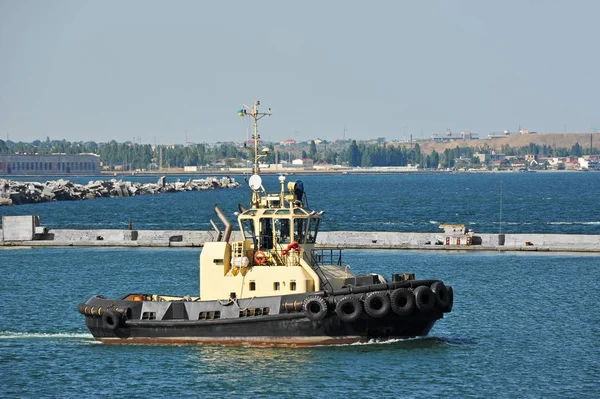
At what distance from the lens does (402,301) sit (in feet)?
105

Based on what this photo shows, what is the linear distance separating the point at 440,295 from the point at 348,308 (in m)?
2.72

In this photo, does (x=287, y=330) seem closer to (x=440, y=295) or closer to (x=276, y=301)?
(x=276, y=301)

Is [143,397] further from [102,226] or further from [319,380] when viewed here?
[102,226]

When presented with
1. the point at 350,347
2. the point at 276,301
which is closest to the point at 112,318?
the point at 276,301

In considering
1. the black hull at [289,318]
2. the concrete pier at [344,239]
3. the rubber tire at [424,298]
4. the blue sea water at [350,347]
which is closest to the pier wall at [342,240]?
the concrete pier at [344,239]

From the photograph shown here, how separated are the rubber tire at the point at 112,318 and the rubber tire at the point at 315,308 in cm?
587

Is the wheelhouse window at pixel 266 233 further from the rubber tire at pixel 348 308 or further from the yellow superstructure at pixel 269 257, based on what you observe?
the rubber tire at pixel 348 308

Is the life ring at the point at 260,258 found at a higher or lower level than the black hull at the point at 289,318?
higher

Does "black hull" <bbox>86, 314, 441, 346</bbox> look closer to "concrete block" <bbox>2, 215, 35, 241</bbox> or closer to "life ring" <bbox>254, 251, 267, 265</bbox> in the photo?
"life ring" <bbox>254, 251, 267, 265</bbox>

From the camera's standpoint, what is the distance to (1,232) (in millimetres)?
69188

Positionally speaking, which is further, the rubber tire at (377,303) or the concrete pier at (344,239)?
the concrete pier at (344,239)

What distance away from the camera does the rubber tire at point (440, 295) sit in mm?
32312

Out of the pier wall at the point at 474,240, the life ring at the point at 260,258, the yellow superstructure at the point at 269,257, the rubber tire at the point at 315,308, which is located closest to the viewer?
the rubber tire at the point at 315,308

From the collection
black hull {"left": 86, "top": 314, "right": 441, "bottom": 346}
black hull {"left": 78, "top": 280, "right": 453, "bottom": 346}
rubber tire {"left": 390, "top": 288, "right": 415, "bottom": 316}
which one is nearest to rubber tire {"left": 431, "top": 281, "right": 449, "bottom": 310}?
black hull {"left": 78, "top": 280, "right": 453, "bottom": 346}
